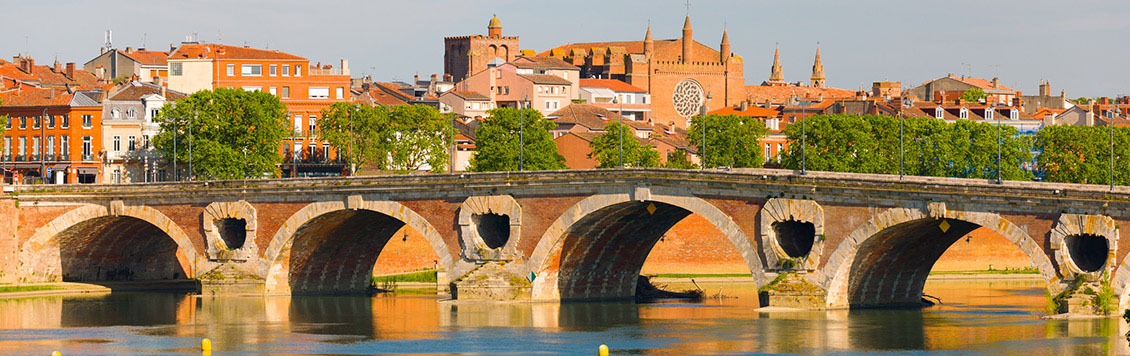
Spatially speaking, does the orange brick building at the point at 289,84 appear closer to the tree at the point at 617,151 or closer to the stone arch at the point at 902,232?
the tree at the point at 617,151

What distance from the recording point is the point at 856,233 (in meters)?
76.2

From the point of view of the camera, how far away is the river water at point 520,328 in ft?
228

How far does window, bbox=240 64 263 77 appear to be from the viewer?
135250 mm

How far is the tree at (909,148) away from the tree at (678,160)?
720 cm

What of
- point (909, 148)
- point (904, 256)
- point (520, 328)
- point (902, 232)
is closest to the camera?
point (902, 232)

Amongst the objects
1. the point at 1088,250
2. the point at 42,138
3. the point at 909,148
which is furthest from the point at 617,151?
the point at 1088,250

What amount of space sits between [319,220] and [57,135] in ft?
114

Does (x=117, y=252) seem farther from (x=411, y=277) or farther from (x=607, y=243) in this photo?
(x=607, y=243)

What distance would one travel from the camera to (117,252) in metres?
104

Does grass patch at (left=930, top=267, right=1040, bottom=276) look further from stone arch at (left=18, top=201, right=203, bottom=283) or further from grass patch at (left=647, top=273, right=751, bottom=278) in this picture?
stone arch at (left=18, top=201, right=203, bottom=283)

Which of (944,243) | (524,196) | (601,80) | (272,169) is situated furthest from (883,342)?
Result: (601,80)

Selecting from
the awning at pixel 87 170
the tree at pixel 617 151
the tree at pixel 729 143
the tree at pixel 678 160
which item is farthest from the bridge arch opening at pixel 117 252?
the tree at pixel 729 143

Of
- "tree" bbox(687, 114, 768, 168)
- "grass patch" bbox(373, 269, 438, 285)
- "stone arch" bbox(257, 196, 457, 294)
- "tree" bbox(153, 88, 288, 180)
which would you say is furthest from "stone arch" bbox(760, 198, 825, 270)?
"tree" bbox(687, 114, 768, 168)

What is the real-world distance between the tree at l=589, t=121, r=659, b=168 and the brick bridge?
92.2 ft
